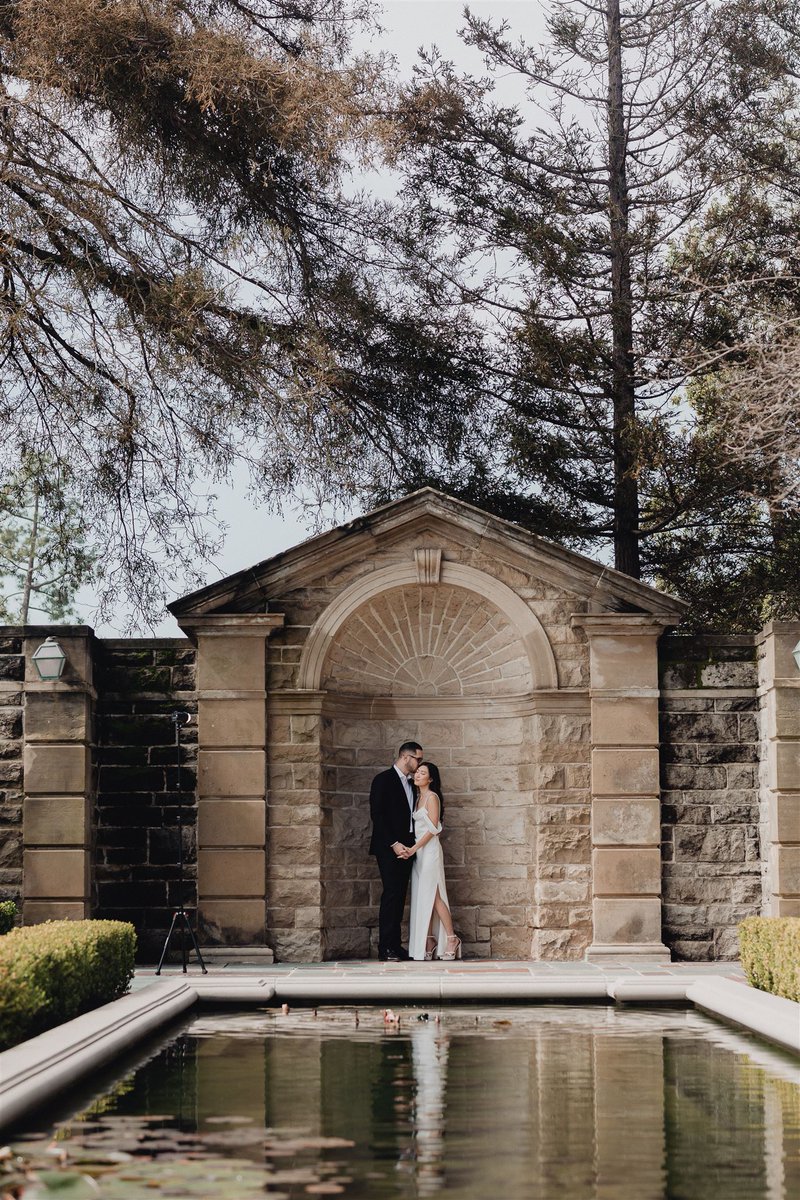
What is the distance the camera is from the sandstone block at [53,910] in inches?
499

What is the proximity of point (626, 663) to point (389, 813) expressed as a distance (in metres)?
2.38

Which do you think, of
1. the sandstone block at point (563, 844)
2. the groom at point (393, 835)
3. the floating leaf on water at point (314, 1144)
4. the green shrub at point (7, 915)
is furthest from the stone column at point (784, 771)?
the floating leaf on water at point (314, 1144)

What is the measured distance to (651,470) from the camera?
58.3 ft

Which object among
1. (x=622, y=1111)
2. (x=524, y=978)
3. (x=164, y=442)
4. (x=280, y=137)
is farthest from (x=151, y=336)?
(x=622, y=1111)

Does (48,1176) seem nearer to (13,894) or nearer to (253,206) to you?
(13,894)

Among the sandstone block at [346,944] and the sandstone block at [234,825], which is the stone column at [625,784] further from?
the sandstone block at [234,825]

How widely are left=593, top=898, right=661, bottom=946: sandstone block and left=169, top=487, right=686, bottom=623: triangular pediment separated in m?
2.40

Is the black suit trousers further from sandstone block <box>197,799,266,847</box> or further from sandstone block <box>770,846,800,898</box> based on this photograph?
sandstone block <box>770,846,800,898</box>

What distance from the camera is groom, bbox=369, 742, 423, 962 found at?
13.3 m

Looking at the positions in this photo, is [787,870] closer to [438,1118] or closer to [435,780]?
[435,780]

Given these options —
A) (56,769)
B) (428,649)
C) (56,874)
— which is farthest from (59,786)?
(428,649)

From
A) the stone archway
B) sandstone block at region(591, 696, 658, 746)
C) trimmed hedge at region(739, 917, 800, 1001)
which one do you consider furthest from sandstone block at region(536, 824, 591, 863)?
trimmed hedge at region(739, 917, 800, 1001)

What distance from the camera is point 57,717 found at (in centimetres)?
1293

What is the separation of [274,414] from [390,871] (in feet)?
17.1
